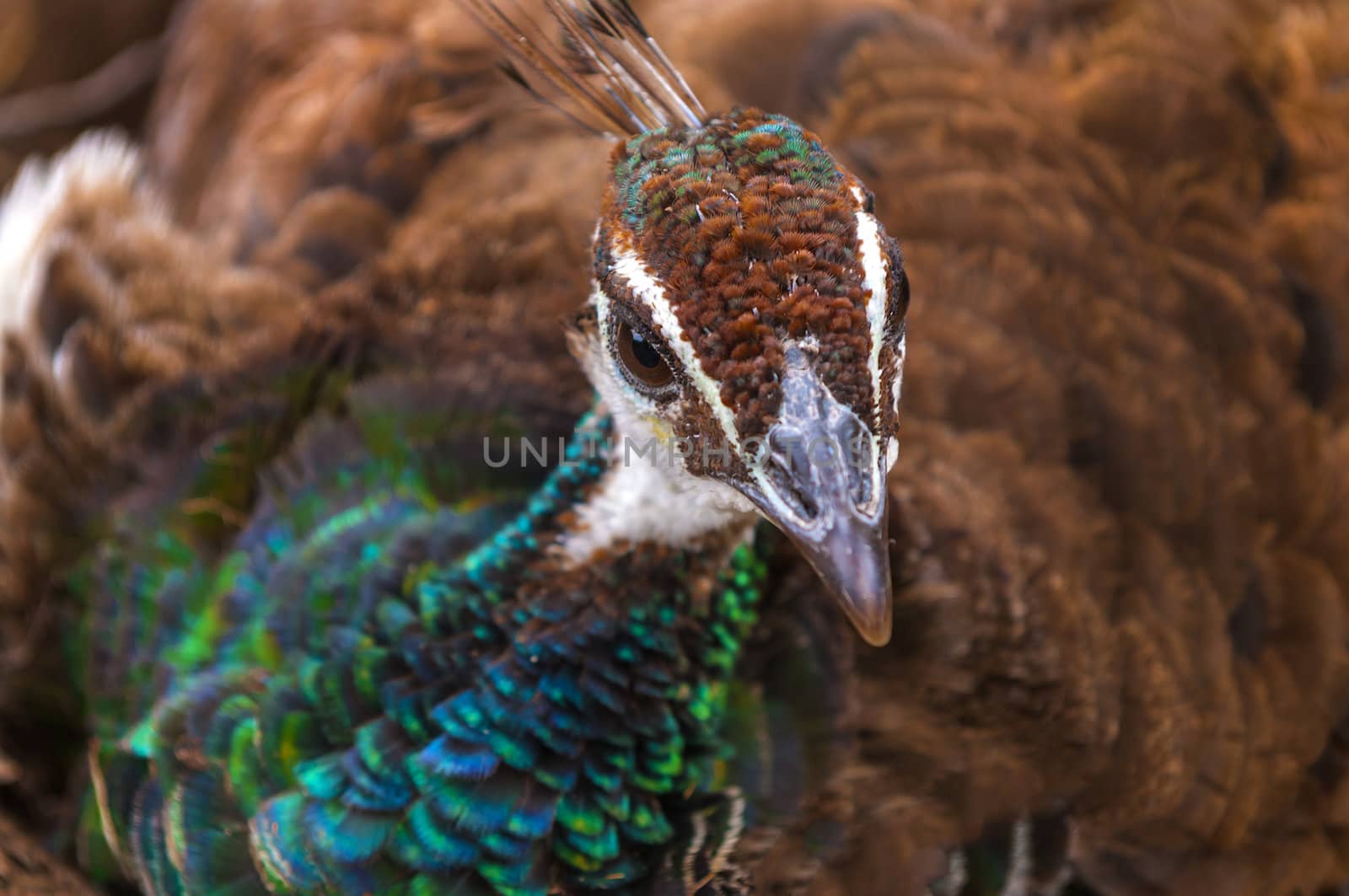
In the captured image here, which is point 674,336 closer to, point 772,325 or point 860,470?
point 772,325

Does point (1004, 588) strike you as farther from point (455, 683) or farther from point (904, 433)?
point (455, 683)

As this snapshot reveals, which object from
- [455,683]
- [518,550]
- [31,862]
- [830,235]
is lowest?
[31,862]

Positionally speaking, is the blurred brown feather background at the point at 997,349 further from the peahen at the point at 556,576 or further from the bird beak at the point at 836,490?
the bird beak at the point at 836,490

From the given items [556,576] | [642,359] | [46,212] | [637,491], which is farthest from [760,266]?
[46,212]

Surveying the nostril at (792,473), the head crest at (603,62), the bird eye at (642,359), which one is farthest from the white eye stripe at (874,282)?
the head crest at (603,62)

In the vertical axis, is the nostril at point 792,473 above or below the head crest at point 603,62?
below

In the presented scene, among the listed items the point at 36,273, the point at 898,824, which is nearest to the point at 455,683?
the point at 898,824
